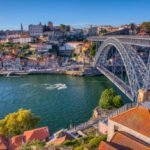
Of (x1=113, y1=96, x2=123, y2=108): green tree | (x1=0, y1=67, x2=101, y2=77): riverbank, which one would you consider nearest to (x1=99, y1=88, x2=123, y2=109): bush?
(x1=113, y1=96, x2=123, y2=108): green tree

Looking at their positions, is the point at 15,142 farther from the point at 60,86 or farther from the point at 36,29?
the point at 36,29

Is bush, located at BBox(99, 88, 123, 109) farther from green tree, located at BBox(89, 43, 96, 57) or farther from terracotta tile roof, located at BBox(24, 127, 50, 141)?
green tree, located at BBox(89, 43, 96, 57)

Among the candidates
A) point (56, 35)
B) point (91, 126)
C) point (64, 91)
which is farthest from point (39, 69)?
point (91, 126)

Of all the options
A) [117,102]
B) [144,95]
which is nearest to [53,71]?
[117,102]

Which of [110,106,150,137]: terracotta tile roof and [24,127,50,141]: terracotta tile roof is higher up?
[110,106,150,137]: terracotta tile roof

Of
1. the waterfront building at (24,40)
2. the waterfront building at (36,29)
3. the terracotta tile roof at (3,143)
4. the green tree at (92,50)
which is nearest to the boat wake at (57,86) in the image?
the green tree at (92,50)

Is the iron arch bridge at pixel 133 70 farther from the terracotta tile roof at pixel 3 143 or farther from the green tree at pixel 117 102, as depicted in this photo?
the terracotta tile roof at pixel 3 143
